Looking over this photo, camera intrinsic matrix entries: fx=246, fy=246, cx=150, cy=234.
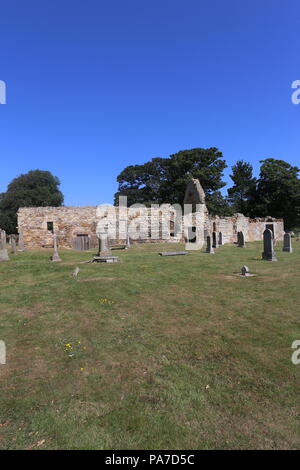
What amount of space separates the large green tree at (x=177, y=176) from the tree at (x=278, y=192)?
20.7ft

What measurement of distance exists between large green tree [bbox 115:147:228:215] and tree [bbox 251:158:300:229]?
20.7ft

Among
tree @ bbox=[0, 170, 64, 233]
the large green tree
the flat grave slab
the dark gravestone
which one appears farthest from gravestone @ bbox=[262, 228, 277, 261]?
tree @ bbox=[0, 170, 64, 233]

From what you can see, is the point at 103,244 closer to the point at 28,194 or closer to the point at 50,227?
the point at 50,227


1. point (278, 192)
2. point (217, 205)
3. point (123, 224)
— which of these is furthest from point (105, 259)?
point (278, 192)

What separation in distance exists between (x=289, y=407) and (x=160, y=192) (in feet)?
158

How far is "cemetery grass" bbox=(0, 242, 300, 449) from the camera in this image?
2709mm

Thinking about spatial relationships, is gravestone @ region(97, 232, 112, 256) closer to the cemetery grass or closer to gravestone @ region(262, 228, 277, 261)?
the cemetery grass

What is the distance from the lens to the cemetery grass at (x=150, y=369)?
8.89ft

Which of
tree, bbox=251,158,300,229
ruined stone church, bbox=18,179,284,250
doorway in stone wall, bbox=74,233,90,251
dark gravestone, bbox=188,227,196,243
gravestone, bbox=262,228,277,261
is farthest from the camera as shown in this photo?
tree, bbox=251,158,300,229

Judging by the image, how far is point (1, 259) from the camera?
13.7 m

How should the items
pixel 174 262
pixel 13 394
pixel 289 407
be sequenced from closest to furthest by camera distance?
pixel 289 407 → pixel 13 394 → pixel 174 262
